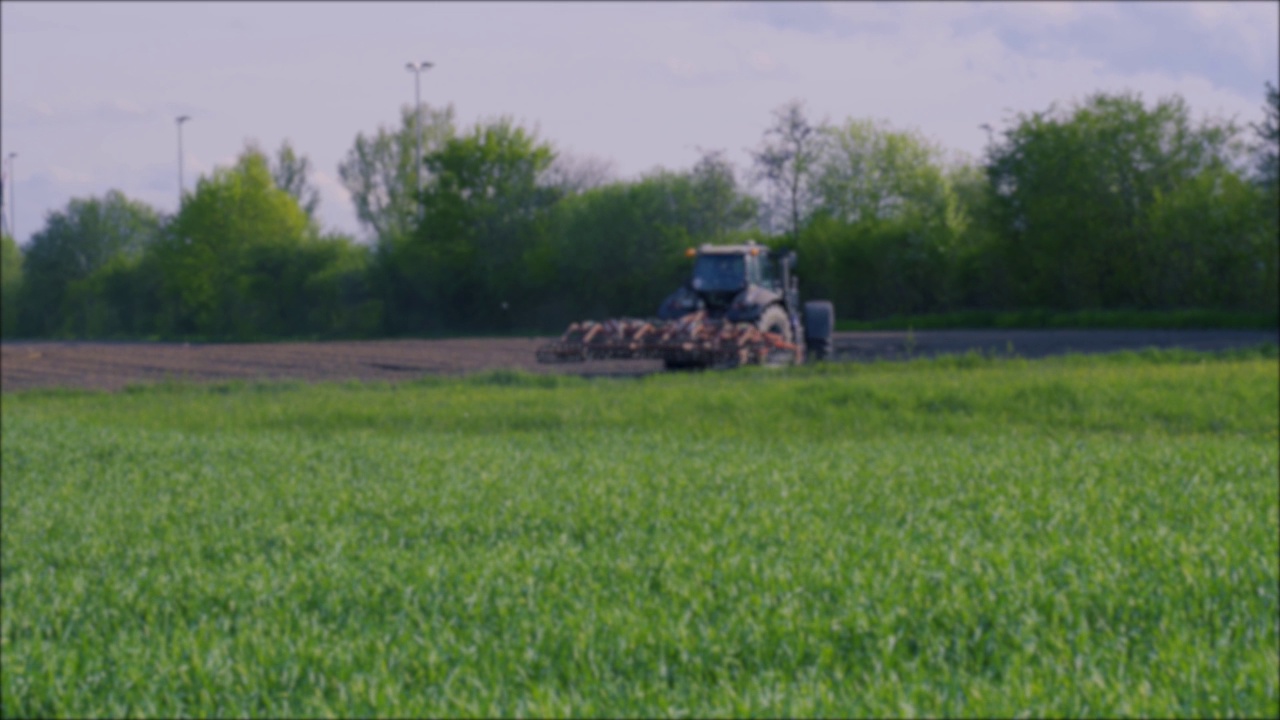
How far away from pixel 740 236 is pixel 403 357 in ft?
66.5

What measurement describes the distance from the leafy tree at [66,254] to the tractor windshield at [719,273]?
6072cm

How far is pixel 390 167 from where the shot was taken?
273ft

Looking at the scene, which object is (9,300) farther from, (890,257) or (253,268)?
(890,257)

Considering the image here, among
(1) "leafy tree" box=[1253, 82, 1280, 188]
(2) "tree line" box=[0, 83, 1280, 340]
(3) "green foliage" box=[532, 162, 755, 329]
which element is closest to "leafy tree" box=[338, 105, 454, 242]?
(2) "tree line" box=[0, 83, 1280, 340]

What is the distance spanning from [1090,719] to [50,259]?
87777mm

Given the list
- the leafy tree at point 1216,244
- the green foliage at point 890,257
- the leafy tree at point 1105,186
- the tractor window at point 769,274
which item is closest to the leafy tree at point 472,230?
the green foliage at point 890,257

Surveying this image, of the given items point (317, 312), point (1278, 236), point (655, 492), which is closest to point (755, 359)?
point (655, 492)

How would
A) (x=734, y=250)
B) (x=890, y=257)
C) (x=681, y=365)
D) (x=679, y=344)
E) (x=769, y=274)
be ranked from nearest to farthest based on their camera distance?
(x=679, y=344), (x=681, y=365), (x=734, y=250), (x=769, y=274), (x=890, y=257)

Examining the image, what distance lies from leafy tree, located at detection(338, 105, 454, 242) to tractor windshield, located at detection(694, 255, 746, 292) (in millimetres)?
52984

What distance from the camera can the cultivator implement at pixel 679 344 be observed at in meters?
23.1

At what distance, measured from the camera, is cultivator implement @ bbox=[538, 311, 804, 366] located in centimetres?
2312

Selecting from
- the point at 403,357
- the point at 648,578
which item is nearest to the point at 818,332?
the point at 403,357

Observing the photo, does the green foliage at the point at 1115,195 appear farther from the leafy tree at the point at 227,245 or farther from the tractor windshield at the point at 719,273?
the leafy tree at the point at 227,245

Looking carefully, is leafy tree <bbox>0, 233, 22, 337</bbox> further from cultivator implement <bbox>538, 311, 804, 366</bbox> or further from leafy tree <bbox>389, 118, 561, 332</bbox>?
cultivator implement <bbox>538, 311, 804, 366</bbox>
